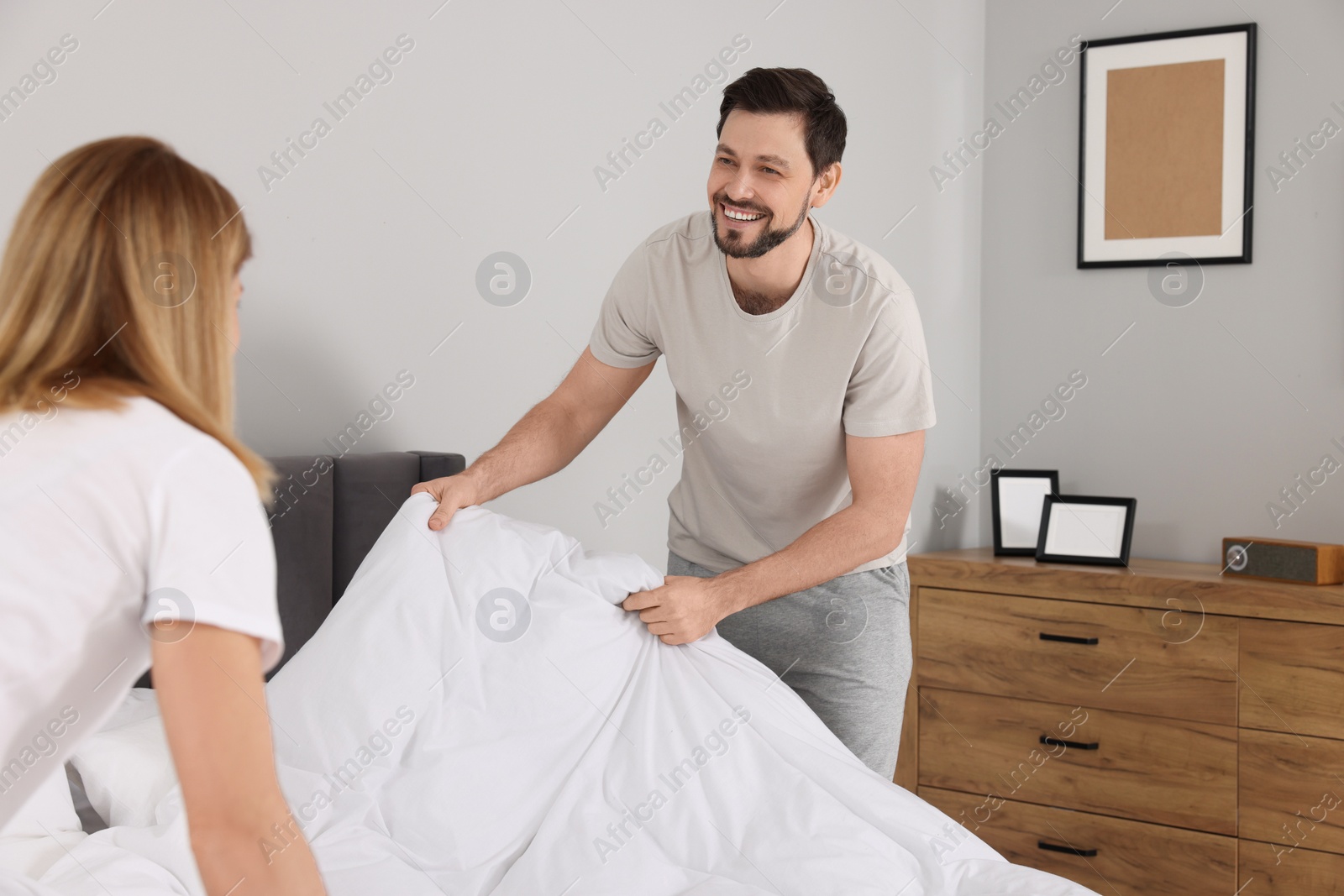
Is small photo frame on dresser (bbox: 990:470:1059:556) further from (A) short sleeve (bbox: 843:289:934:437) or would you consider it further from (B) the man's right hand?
(B) the man's right hand

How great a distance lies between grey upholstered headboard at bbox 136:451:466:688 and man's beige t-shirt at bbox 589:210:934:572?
1.51 feet

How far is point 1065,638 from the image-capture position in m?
2.54

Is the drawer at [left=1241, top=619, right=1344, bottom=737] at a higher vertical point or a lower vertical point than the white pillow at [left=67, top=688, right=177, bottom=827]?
lower

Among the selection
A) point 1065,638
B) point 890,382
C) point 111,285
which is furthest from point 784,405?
point 1065,638

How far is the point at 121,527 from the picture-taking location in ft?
2.01

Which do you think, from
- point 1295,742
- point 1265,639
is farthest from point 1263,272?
point 1295,742

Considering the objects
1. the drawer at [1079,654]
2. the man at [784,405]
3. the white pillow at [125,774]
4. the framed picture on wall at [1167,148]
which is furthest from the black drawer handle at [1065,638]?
the white pillow at [125,774]

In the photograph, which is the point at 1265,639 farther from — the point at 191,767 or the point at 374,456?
the point at 191,767

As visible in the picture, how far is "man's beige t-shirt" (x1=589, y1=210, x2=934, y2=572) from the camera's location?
165 cm

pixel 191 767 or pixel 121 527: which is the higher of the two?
pixel 121 527

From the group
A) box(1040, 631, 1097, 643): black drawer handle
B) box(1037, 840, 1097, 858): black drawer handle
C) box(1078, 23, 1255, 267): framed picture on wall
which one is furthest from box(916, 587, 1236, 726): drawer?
box(1078, 23, 1255, 267): framed picture on wall

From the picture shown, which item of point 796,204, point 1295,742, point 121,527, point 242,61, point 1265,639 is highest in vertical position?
point 242,61

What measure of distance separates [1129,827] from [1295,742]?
429 mm

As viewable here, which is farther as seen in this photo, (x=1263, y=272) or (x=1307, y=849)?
(x=1263, y=272)
